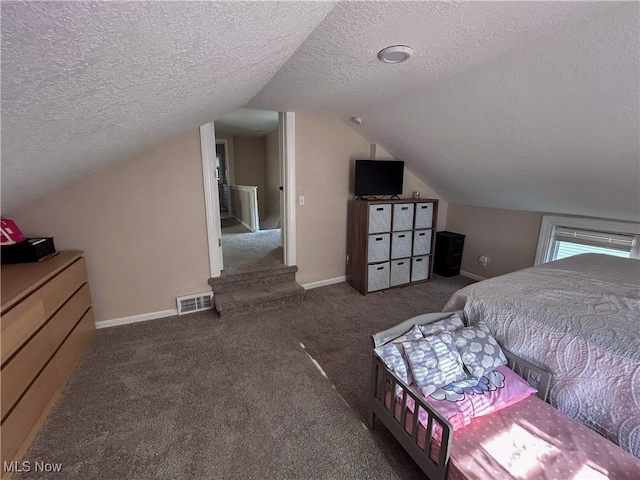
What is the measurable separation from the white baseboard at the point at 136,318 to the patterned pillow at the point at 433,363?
244 cm

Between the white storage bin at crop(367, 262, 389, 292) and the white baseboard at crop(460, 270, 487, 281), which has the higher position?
the white storage bin at crop(367, 262, 389, 292)

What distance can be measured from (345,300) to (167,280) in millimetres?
1918

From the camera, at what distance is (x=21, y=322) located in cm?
146

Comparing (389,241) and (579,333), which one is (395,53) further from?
(389,241)

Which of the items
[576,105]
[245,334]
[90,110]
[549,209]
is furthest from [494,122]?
[245,334]

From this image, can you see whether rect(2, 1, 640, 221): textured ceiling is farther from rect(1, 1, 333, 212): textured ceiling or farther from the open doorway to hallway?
the open doorway to hallway

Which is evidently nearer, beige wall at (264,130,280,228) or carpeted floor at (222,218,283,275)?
carpeted floor at (222,218,283,275)

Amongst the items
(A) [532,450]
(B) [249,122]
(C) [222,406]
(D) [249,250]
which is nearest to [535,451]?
(A) [532,450]

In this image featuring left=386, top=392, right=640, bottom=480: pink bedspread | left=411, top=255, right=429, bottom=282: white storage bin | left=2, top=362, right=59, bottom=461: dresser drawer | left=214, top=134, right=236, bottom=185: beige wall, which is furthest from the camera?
left=214, top=134, right=236, bottom=185: beige wall

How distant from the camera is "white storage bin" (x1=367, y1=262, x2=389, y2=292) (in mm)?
3379

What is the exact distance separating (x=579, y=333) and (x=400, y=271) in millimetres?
2251

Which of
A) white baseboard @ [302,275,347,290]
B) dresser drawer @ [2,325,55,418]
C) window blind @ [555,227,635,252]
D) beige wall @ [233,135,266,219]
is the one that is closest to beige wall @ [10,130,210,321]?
dresser drawer @ [2,325,55,418]

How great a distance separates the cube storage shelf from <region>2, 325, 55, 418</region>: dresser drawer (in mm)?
2767

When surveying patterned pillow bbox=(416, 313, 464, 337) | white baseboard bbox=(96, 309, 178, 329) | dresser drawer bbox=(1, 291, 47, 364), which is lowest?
white baseboard bbox=(96, 309, 178, 329)
